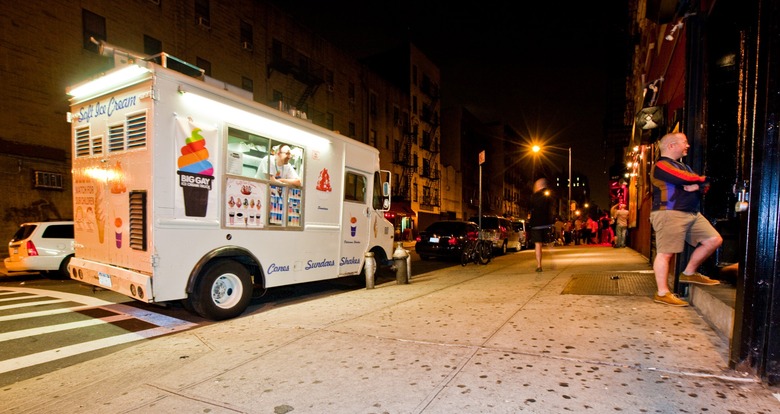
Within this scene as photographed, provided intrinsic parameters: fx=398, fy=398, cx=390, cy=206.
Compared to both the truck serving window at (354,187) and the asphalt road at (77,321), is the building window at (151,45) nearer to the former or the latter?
the asphalt road at (77,321)

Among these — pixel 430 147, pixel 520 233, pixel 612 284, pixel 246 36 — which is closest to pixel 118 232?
pixel 612 284

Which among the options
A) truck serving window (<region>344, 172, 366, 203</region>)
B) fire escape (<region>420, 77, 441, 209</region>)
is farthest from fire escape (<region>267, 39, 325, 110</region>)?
truck serving window (<region>344, 172, 366, 203</region>)

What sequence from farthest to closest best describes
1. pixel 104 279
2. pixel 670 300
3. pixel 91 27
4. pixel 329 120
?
pixel 329 120, pixel 91 27, pixel 104 279, pixel 670 300

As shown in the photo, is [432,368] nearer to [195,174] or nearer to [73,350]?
[195,174]

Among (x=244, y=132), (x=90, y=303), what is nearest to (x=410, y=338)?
(x=244, y=132)

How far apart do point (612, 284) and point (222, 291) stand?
6.00 m

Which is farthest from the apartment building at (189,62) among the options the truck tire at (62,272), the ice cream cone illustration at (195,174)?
the truck tire at (62,272)

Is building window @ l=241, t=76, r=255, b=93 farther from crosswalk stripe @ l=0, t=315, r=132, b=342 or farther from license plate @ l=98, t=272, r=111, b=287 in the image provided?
license plate @ l=98, t=272, r=111, b=287

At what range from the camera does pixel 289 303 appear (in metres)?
6.77

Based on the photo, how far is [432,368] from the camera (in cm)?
→ 314

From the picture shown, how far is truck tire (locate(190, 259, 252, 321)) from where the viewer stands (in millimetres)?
5207

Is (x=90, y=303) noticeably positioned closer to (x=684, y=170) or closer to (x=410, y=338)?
(x=410, y=338)

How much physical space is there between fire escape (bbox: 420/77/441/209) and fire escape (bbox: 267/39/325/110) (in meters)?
16.1

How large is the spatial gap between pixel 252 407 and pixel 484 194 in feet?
177
